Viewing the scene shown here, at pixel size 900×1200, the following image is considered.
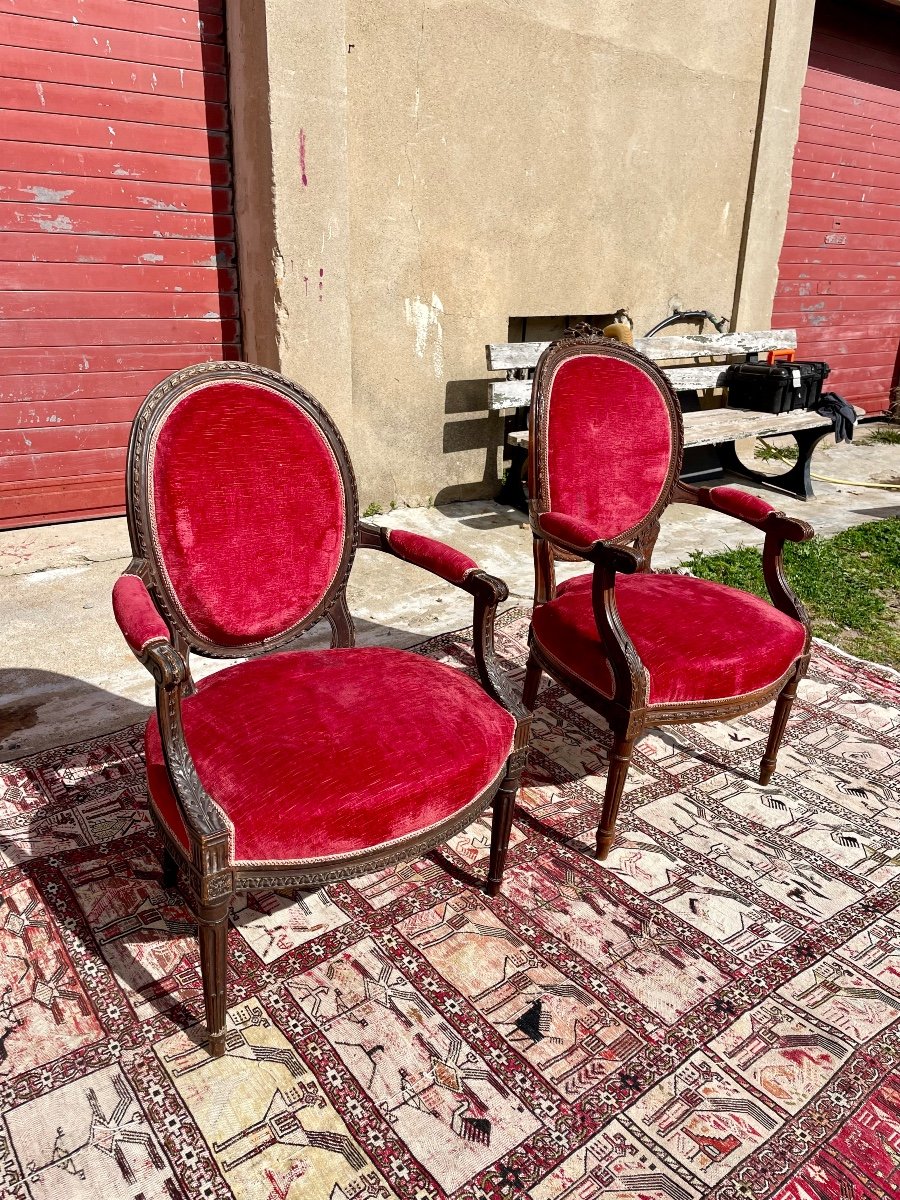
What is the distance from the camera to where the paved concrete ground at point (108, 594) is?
2.97 m

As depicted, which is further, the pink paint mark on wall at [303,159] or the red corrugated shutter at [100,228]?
the pink paint mark on wall at [303,159]

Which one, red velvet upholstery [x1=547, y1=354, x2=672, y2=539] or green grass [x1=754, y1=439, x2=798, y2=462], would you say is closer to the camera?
red velvet upholstery [x1=547, y1=354, x2=672, y2=539]

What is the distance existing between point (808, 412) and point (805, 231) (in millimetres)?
2158

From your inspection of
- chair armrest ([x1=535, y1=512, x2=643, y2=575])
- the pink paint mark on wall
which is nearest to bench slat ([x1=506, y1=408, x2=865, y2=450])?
the pink paint mark on wall

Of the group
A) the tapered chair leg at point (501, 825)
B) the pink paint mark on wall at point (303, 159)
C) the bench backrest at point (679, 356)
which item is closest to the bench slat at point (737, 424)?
the bench backrest at point (679, 356)

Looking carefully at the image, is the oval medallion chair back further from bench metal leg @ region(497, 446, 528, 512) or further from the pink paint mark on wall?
bench metal leg @ region(497, 446, 528, 512)

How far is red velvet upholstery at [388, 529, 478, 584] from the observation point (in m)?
2.11

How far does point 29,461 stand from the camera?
4328mm

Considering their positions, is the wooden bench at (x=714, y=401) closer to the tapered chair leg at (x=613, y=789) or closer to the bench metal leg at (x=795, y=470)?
the bench metal leg at (x=795, y=470)

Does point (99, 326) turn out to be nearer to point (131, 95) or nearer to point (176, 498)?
point (131, 95)

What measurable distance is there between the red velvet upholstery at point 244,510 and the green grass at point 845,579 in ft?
8.34

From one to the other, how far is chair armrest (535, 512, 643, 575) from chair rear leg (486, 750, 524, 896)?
0.55 metres

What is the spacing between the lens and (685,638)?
7.55 feet

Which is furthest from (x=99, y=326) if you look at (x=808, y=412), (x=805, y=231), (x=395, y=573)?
(x=805, y=231)
